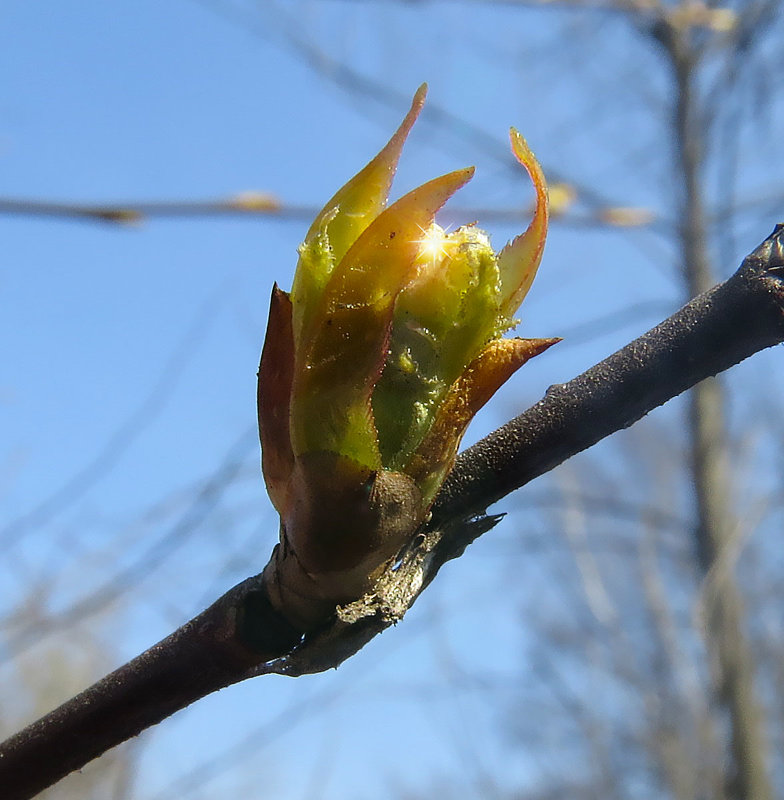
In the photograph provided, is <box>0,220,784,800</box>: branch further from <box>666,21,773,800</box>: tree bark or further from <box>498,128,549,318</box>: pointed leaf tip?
<box>666,21,773,800</box>: tree bark

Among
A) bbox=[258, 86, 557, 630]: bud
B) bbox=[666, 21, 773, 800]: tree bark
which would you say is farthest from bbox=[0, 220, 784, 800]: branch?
bbox=[666, 21, 773, 800]: tree bark

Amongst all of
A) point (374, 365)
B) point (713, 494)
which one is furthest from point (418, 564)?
point (713, 494)

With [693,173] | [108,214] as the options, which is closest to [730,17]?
[693,173]

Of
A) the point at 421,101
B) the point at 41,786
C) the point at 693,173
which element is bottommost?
the point at 41,786

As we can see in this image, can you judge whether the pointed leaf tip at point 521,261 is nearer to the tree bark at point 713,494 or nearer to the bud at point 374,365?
the bud at point 374,365

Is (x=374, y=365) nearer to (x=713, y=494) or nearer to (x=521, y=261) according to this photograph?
(x=521, y=261)

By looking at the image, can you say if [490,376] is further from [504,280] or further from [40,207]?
A: [40,207]

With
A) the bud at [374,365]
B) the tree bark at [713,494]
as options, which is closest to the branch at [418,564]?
the bud at [374,365]

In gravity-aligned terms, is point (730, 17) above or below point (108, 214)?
above
